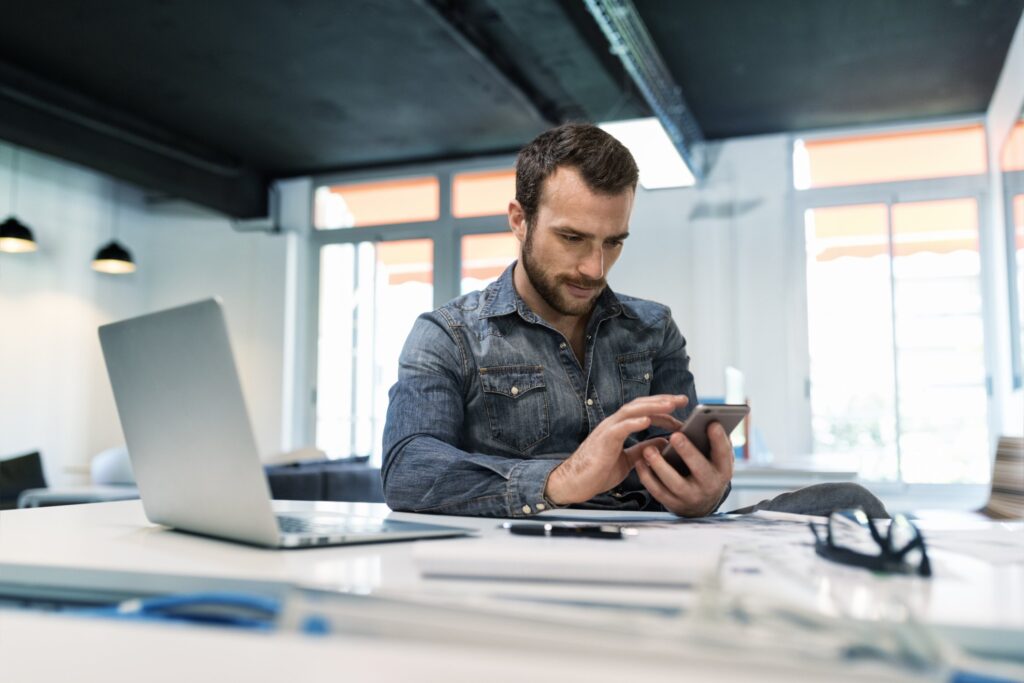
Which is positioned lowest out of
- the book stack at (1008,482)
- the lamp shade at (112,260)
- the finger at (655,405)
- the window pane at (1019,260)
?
the book stack at (1008,482)

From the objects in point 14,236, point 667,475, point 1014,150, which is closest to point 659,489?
point 667,475

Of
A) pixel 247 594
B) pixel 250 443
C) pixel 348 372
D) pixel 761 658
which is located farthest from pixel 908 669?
pixel 348 372

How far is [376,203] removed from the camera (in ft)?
25.1

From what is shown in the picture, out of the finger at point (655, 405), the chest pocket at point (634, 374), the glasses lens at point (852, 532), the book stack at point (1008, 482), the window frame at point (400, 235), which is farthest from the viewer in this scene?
the window frame at point (400, 235)

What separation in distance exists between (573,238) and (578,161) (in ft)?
0.46

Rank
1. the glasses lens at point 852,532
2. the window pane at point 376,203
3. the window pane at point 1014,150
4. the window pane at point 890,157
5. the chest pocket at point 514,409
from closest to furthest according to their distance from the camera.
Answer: the glasses lens at point 852,532
the chest pocket at point 514,409
the window pane at point 1014,150
the window pane at point 890,157
the window pane at point 376,203

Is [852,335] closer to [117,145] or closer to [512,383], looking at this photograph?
[512,383]

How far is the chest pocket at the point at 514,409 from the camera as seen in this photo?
158 cm

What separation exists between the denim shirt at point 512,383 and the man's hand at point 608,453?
19 cm

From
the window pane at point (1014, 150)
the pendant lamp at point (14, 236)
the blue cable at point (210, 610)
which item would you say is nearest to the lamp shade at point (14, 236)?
the pendant lamp at point (14, 236)

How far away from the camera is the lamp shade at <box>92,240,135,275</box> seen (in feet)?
22.4

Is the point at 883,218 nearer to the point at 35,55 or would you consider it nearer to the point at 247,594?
the point at 35,55

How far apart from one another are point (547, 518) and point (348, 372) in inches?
251

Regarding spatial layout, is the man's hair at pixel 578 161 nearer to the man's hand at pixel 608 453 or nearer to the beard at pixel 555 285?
the beard at pixel 555 285
